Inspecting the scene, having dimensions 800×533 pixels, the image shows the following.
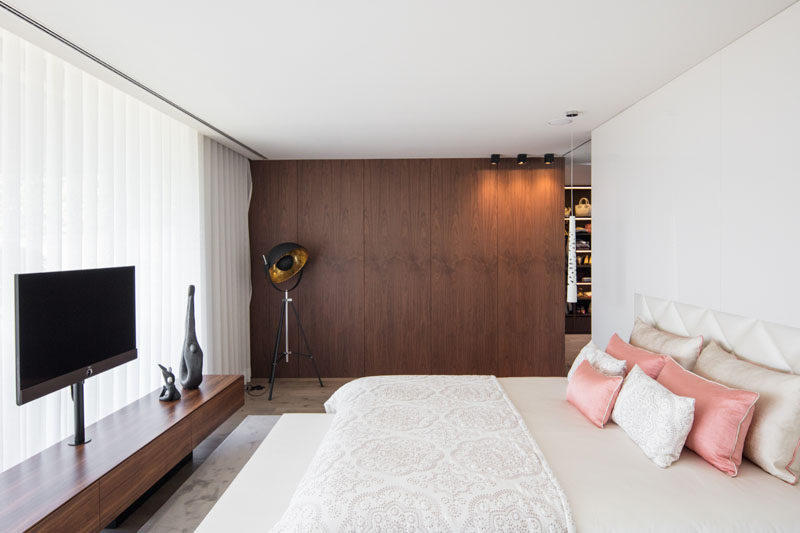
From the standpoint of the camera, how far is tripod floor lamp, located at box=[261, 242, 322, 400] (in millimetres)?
4504

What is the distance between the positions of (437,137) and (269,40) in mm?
2101

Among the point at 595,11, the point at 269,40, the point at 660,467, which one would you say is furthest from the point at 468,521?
the point at 269,40

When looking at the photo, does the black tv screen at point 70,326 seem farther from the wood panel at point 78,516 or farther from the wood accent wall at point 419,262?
the wood accent wall at point 419,262

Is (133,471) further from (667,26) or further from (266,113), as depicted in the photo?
(667,26)

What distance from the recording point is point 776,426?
168 cm

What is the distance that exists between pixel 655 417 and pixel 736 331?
776mm

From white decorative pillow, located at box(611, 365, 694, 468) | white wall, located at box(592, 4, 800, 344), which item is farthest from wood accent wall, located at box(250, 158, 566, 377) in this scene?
white decorative pillow, located at box(611, 365, 694, 468)

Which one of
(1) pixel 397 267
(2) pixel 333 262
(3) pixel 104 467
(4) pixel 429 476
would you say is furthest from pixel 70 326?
(1) pixel 397 267

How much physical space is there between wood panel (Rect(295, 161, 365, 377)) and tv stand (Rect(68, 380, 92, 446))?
278 cm

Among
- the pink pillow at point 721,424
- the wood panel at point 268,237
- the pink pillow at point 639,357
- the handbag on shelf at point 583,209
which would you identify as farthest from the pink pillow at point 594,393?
the handbag on shelf at point 583,209

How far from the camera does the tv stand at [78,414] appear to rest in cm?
217

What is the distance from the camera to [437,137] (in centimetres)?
396

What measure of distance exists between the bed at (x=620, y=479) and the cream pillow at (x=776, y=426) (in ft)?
0.20

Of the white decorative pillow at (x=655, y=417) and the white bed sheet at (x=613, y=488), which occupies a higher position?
the white decorative pillow at (x=655, y=417)
